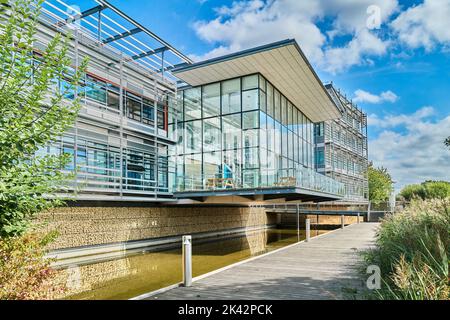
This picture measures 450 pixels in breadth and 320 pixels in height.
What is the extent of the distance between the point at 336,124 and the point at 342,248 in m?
33.4

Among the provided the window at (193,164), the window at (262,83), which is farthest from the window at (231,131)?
the window at (262,83)

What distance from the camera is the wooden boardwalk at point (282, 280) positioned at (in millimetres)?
6023

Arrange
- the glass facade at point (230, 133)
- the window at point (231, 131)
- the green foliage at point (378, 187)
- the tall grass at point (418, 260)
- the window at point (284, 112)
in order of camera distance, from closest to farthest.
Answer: the tall grass at point (418, 260) < the glass facade at point (230, 133) < the window at point (231, 131) < the window at point (284, 112) < the green foliage at point (378, 187)

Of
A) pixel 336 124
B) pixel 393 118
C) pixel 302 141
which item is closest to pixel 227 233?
pixel 302 141

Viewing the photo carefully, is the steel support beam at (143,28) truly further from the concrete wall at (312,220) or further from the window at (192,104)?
the concrete wall at (312,220)

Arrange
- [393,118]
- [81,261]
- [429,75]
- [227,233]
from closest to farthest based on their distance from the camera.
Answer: [429,75] < [393,118] < [81,261] < [227,233]

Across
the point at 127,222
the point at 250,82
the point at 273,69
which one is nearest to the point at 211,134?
the point at 250,82

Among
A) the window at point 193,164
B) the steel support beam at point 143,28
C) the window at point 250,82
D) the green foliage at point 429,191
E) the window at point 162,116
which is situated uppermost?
the steel support beam at point 143,28

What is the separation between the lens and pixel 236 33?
5.84m

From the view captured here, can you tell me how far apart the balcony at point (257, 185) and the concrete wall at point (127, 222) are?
7.09ft

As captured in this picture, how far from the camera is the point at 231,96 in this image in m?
20.5

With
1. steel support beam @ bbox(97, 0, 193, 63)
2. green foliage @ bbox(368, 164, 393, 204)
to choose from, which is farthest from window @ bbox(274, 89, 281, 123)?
green foliage @ bbox(368, 164, 393, 204)

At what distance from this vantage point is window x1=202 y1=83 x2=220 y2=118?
21.0m

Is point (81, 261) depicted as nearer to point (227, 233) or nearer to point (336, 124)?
point (227, 233)
